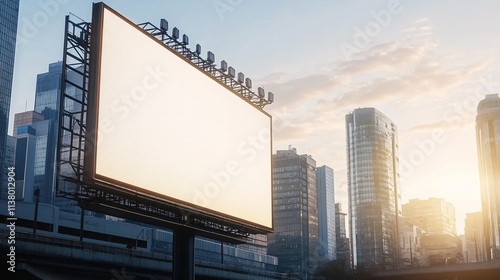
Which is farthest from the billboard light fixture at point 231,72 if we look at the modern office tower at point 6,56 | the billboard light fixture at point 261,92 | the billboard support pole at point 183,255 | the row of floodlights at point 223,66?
the modern office tower at point 6,56

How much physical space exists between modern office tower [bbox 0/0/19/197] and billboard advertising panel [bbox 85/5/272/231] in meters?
153

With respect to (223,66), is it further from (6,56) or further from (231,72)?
(6,56)

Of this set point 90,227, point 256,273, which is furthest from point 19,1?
point 256,273

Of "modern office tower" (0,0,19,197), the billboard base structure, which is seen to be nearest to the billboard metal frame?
the billboard base structure

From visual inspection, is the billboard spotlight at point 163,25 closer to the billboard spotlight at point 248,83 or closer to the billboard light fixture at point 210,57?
the billboard light fixture at point 210,57

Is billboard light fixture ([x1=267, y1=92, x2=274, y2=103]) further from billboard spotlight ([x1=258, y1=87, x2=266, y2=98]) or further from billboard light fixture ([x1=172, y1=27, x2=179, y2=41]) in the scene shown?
billboard light fixture ([x1=172, y1=27, x2=179, y2=41])

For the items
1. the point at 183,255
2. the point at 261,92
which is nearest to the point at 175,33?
the point at 261,92

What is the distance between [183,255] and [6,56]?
16010 centimetres

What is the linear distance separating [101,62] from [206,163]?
739cm

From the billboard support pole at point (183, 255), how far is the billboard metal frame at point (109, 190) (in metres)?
0.49

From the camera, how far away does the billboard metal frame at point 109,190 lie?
2214 centimetres

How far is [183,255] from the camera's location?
92.8ft

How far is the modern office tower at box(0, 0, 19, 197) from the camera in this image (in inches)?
6796

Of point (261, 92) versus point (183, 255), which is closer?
point (183, 255)
